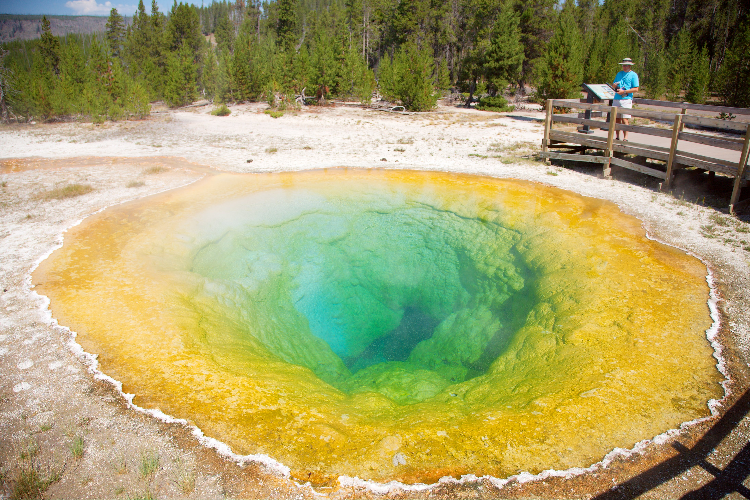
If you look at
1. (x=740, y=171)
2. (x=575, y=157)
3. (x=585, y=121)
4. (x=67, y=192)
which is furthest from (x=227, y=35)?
(x=740, y=171)

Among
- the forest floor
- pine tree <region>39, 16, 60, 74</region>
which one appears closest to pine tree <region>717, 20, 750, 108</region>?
the forest floor

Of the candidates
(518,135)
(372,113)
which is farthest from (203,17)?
(518,135)

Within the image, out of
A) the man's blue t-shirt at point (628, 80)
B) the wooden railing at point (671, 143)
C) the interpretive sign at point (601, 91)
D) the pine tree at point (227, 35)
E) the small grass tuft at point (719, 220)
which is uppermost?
the pine tree at point (227, 35)

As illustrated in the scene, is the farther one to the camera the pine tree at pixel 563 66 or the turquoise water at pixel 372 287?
the pine tree at pixel 563 66

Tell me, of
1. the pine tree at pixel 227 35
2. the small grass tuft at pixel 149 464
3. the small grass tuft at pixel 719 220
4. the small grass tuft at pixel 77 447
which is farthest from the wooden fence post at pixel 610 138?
the pine tree at pixel 227 35

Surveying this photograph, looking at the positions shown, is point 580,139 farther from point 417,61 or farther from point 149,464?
point 417,61

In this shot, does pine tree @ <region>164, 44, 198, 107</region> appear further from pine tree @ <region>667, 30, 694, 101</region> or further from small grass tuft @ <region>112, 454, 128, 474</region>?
small grass tuft @ <region>112, 454, 128, 474</region>

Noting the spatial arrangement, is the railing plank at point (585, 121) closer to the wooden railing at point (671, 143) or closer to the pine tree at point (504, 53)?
the wooden railing at point (671, 143)
